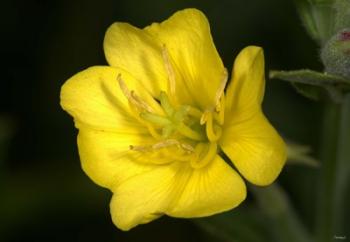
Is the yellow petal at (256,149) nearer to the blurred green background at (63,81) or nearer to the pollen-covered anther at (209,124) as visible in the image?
the pollen-covered anther at (209,124)

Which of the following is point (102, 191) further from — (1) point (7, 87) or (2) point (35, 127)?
(1) point (7, 87)

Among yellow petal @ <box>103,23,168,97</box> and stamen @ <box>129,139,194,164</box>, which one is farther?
yellow petal @ <box>103,23,168,97</box>

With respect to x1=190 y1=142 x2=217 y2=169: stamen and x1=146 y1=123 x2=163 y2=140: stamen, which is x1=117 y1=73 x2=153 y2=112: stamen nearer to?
x1=146 y1=123 x2=163 y2=140: stamen

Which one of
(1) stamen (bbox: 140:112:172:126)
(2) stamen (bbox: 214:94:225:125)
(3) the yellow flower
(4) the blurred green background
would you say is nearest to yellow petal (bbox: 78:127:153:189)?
(3) the yellow flower

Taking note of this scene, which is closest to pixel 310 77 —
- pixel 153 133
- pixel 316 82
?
pixel 316 82

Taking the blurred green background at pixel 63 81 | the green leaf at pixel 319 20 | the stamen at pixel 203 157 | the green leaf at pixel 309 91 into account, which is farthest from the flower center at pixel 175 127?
the blurred green background at pixel 63 81

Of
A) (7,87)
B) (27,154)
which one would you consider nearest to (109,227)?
(27,154)
